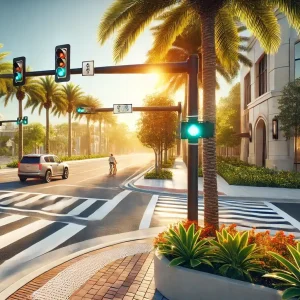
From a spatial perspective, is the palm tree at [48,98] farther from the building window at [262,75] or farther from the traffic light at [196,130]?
the traffic light at [196,130]

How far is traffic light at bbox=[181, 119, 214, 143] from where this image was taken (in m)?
5.73

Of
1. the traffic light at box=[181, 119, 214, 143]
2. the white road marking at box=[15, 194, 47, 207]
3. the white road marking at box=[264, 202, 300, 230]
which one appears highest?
the traffic light at box=[181, 119, 214, 143]

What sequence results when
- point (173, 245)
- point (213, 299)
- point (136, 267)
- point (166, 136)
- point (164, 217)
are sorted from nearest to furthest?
point (213, 299) → point (173, 245) → point (136, 267) → point (164, 217) → point (166, 136)

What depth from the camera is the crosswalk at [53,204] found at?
10.1 m

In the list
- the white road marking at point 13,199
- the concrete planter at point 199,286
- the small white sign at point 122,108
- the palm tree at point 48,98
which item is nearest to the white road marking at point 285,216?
the concrete planter at point 199,286

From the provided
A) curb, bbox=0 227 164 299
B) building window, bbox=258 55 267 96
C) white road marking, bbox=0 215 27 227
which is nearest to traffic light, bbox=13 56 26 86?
white road marking, bbox=0 215 27 227

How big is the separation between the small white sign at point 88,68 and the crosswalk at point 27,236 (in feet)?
15.3

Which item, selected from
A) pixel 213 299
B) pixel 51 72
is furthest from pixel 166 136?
pixel 213 299

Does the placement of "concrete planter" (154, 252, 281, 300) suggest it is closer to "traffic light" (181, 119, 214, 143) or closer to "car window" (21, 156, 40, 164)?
"traffic light" (181, 119, 214, 143)

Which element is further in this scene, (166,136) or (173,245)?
(166,136)

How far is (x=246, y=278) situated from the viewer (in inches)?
152

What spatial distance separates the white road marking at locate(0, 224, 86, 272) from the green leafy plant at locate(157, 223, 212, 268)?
3201 millimetres

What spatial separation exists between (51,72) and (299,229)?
372 inches

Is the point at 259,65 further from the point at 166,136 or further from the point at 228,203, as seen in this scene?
the point at 228,203
